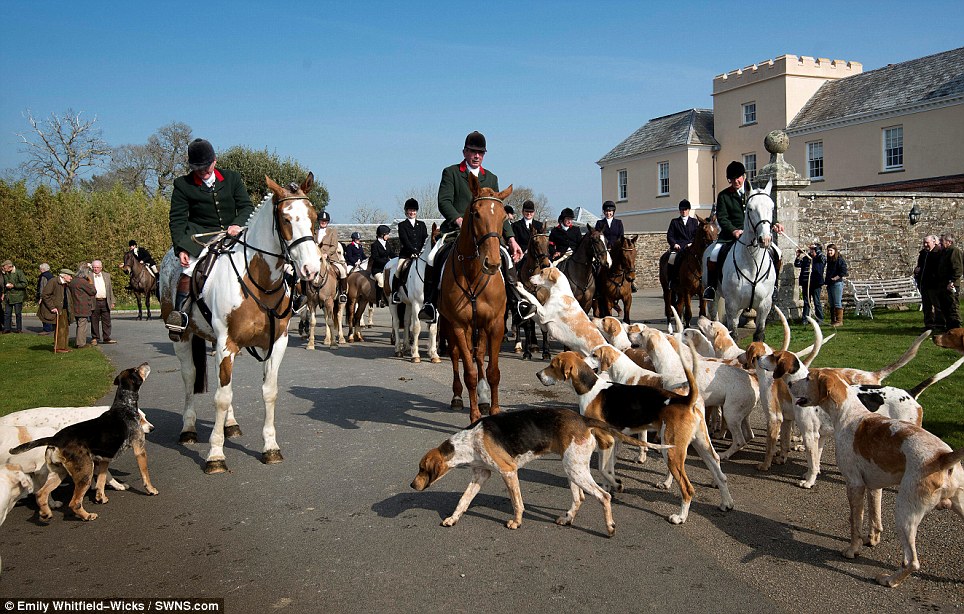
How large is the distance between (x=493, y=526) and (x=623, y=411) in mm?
1384

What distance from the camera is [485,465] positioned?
5.12 meters

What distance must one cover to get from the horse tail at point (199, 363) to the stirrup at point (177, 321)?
0.56 metres

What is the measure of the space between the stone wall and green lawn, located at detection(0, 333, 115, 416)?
17.4 meters

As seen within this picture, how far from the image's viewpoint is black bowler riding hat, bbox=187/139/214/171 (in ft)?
25.1

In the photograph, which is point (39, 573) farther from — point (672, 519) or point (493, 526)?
point (672, 519)

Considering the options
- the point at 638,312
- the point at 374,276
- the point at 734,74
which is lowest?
the point at 638,312

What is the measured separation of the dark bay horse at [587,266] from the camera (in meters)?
14.1

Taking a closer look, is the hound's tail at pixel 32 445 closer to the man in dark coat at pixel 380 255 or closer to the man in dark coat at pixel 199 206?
the man in dark coat at pixel 199 206

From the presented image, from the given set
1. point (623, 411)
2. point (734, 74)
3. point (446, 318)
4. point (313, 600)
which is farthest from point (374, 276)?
point (734, 74)

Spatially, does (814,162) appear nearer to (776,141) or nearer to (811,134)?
(811,134)

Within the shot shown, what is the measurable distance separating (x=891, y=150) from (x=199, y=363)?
35668mm

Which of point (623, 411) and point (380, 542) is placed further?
point (623, 411)

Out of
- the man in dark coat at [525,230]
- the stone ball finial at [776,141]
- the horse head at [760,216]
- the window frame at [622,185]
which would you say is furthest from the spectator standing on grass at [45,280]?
the window frame at [622,185]

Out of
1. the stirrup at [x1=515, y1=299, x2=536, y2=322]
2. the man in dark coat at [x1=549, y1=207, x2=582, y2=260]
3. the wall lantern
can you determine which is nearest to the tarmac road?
the stirrup at [x1=515, y1=299, x2=536, y2=322]
